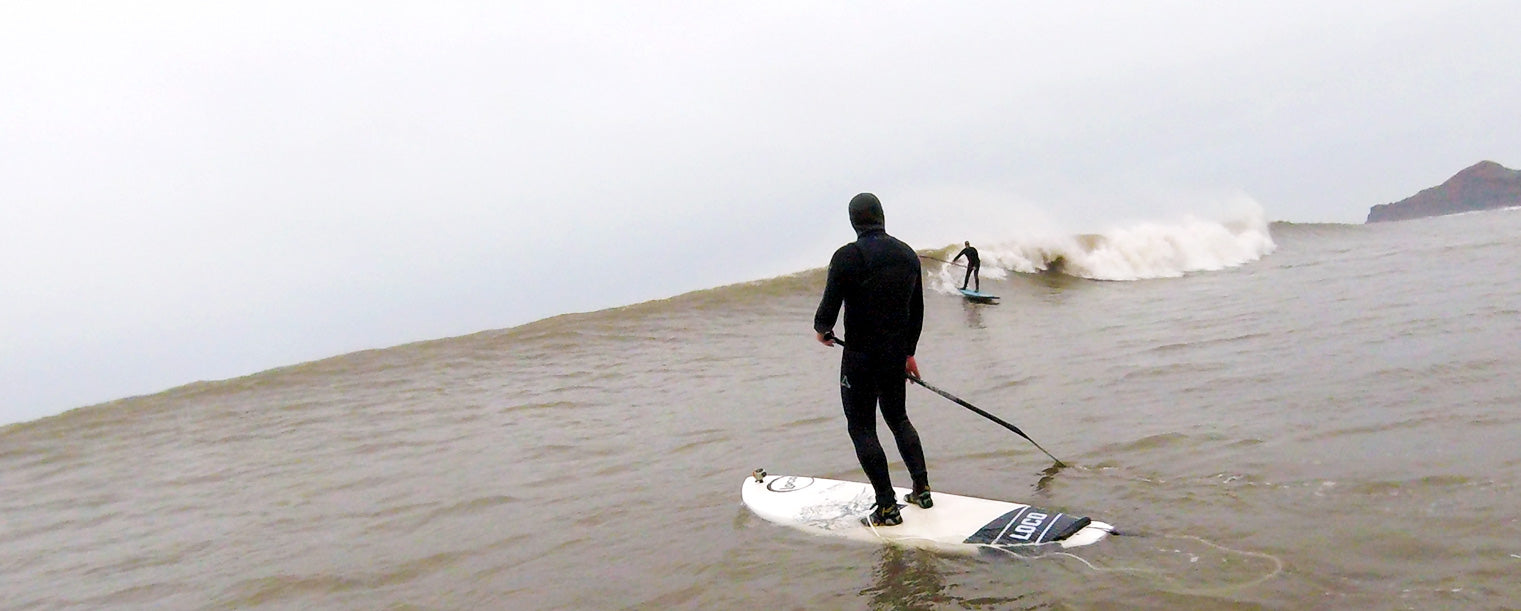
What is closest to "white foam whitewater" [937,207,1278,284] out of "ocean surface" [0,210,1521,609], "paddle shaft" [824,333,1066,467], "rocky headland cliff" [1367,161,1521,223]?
"ocean surface" [0,210,1521,609]

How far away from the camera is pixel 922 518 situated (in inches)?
174

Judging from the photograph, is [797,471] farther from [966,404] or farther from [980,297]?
[980,297]

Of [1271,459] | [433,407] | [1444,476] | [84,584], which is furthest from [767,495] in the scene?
[433,407]

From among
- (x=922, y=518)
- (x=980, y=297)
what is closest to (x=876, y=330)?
(x=922, y=518)

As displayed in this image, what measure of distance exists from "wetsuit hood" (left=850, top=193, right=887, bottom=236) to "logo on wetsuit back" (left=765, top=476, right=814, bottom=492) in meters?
1.74

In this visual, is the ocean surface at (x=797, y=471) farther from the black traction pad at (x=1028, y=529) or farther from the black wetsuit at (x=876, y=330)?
the black wetsuit at (x=876, y=330)

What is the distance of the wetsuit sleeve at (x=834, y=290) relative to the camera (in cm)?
432

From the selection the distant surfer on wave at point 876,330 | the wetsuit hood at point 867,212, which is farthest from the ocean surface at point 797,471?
the wetsuit hood at point 867,212

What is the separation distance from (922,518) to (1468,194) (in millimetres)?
126302

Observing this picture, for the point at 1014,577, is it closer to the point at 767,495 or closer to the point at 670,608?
the point at 670,608

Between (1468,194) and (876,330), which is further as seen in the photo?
(1468,194)

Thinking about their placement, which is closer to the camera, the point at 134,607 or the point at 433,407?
the point at 134,607

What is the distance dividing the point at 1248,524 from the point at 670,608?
2.71m

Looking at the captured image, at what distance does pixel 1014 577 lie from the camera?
11.9ft
